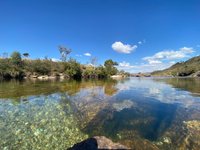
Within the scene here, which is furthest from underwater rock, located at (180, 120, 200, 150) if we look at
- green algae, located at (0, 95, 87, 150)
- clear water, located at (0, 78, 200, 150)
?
green algae, located at (0, 95, 87, 150)

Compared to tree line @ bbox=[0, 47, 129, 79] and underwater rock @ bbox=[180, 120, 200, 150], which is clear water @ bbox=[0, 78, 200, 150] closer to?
underwater rock @ bbox=[180, 120, 200, 150]

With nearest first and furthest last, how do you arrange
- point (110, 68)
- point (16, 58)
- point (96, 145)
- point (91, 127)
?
point (96, 145) < point (91, 127) < point (16, 58) < point (110, 68)

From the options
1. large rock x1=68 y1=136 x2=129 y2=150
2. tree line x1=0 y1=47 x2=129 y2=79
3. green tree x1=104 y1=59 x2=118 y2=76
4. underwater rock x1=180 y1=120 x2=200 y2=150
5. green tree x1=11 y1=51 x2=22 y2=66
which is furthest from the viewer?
green tree x1=104 y1=59 x2=118 y2=76

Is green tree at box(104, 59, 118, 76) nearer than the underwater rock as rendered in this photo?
No

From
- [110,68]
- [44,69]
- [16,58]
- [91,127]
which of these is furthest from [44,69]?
[91,127]

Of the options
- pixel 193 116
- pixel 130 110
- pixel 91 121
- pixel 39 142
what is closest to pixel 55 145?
pixel 39 142

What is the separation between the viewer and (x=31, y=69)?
437 feet

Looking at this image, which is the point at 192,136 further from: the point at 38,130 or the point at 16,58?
the point at 16,58

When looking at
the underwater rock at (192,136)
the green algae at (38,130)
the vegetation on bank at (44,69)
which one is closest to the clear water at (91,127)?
the green algae at (38,130)

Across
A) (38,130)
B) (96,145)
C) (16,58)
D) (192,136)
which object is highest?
(16,58)

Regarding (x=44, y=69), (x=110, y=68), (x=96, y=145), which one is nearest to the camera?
(x=96, y=145)

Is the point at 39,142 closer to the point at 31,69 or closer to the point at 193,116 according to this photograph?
the point at 193,116

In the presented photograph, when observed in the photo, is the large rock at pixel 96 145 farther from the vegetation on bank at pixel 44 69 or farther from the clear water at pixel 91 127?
the vegetation on bank at pixel 44 69

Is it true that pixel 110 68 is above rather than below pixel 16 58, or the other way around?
below
